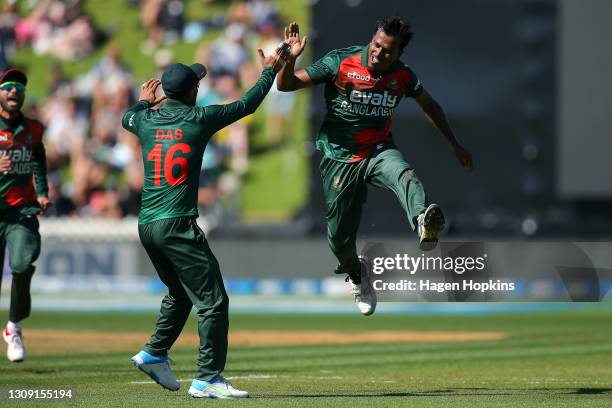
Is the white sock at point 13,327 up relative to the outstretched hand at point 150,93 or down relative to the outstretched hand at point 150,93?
down

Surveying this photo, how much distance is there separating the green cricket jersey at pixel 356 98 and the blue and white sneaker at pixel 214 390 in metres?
2.73

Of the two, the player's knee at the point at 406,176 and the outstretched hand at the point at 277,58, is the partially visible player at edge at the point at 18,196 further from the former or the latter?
the player's knee at the point at 406,176

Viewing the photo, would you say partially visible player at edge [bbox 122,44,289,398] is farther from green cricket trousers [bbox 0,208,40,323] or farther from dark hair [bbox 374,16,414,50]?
green cricket trousers [bbox 0,208,40,323]

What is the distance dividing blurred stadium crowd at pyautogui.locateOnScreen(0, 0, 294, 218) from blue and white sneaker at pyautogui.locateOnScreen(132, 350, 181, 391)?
15.2 meters

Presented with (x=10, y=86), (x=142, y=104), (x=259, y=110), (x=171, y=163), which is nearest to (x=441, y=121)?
(x=142, y=104)

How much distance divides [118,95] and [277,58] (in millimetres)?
18925

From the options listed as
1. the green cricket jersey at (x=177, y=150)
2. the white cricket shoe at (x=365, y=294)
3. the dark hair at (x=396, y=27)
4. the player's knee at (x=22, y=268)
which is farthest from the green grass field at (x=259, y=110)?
the green cricket jersey at (x=177, y=150)

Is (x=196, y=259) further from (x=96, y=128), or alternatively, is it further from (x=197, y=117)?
(x=96, y=128)

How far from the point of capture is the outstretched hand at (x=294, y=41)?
10.3 meters

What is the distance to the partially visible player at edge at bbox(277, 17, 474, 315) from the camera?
419 inches

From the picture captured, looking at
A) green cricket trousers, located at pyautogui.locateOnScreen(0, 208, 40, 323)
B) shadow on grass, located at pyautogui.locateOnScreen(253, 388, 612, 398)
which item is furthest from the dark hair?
green cricket trousers, located at pyautogui.locateOnScreen(0, 208, 40, 323)

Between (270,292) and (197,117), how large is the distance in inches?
598

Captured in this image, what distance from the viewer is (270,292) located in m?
24.5

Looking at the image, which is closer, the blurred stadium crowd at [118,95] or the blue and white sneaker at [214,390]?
Result: the blue and white sneaker at [214,390]
